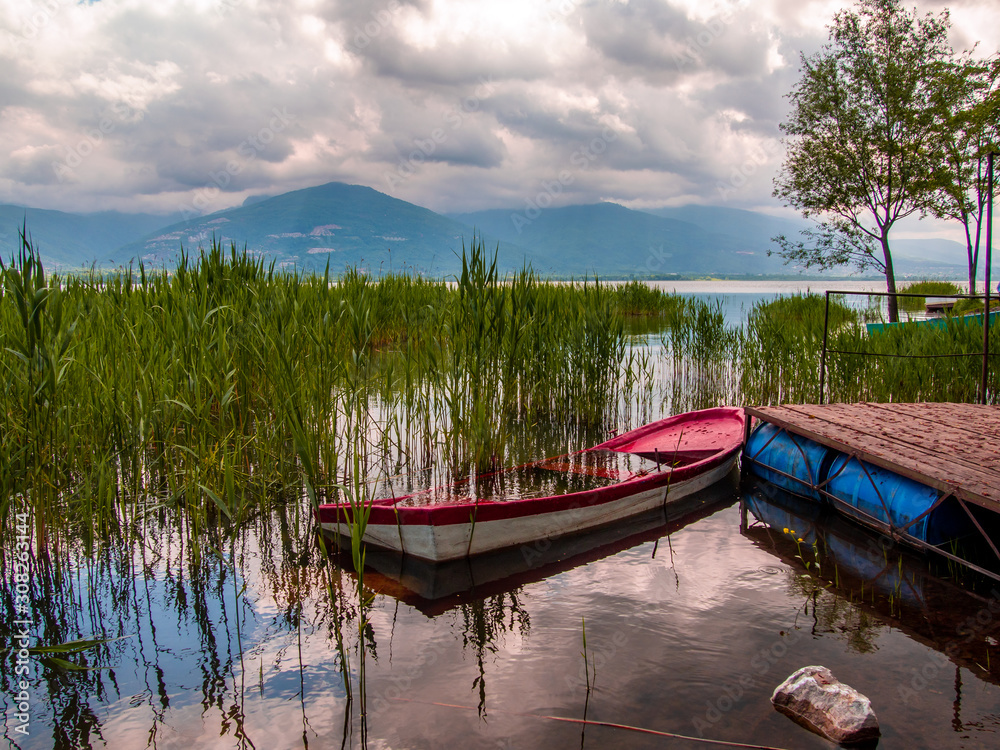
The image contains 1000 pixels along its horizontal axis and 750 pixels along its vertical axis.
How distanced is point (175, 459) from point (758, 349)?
29.5 ft

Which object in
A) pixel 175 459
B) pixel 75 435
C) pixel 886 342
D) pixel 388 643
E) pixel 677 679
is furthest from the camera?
pixel 886 342

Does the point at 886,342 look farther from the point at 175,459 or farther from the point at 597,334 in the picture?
the point at 175,459

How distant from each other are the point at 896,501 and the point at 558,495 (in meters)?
2.84

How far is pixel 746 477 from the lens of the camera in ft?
23.9

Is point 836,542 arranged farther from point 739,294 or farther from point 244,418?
point 739,294

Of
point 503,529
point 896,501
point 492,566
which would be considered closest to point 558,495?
point 503,529

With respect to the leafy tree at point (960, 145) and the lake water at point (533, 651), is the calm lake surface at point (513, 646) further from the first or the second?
the leafy tree at point (960, 145)

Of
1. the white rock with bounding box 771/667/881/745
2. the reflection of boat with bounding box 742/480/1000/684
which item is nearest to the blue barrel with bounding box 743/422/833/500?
the reflection of boat with bounding box 742/480/1000/684

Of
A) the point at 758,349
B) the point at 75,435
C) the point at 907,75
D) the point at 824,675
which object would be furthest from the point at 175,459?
the point at 907,75

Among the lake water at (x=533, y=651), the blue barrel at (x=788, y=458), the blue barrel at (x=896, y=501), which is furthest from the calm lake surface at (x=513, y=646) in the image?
the blue barrel at (x=788, y=458)

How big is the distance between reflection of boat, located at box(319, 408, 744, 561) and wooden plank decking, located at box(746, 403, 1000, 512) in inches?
39.5

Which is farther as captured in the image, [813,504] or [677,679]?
[813,504]

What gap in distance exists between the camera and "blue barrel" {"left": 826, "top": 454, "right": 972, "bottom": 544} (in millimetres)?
4688

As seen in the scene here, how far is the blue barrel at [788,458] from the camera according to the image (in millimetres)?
6186
